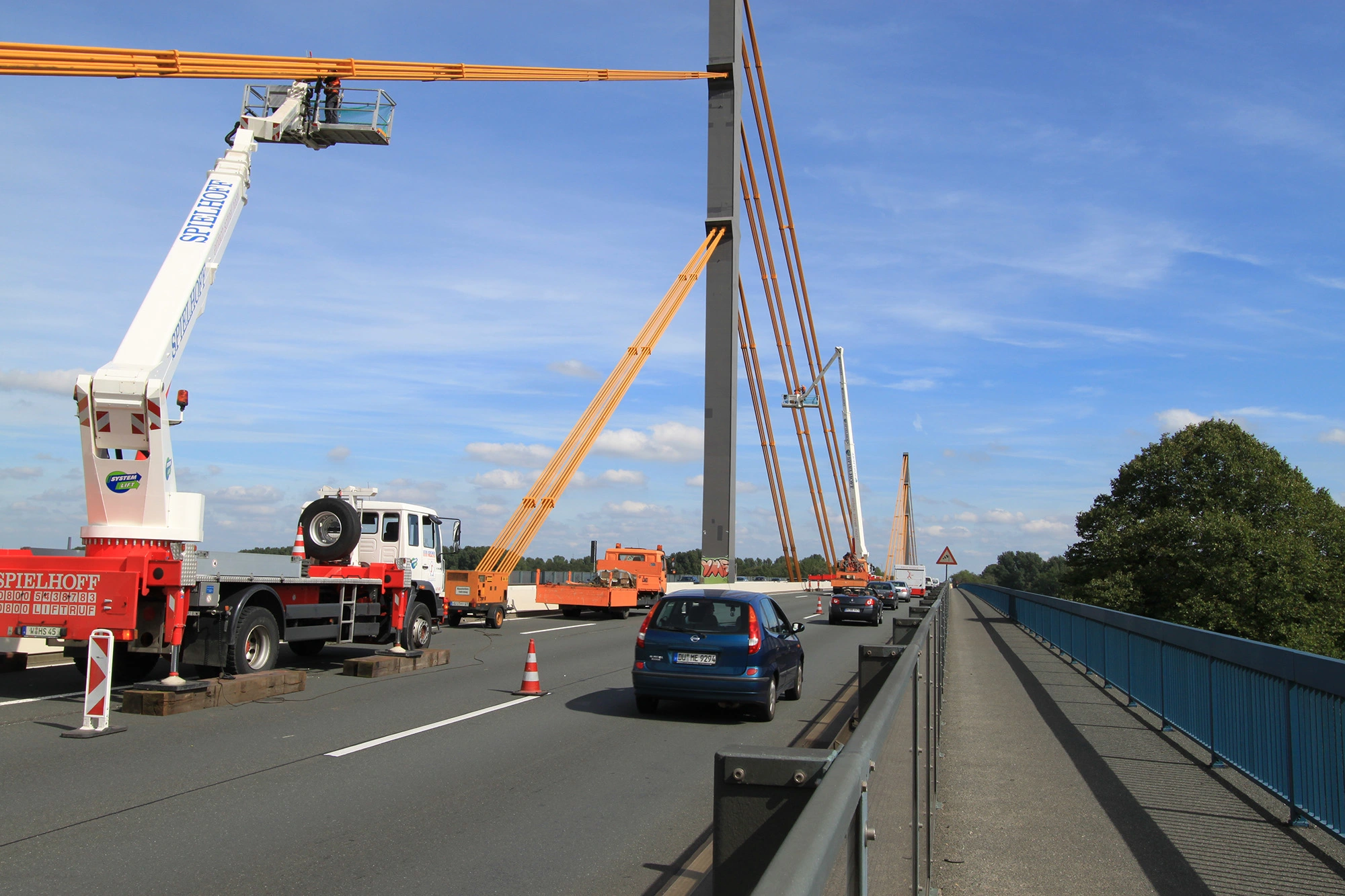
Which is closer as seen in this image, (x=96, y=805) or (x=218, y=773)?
(x=96, y=805)

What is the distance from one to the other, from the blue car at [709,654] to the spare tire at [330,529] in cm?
640

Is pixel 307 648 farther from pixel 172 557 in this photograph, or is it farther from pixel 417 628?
pixel 172 557

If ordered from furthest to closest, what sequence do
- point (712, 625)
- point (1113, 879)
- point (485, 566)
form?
1. point (485, 566)
2. point (712, 625)
3. point (1113, 879)

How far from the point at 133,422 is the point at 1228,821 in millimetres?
11259

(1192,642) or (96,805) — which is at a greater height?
(1192,642)

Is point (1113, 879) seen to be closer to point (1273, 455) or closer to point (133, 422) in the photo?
point (133, 422)

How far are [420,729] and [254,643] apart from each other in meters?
4.20

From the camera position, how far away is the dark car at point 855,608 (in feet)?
105

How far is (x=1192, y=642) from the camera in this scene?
9.25 meters

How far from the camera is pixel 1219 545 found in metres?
37.3

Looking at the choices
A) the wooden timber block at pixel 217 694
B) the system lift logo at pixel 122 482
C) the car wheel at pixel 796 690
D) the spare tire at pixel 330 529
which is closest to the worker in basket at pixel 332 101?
the spare tire at pixel 330 529

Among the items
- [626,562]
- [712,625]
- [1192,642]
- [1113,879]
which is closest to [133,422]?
[712,625]

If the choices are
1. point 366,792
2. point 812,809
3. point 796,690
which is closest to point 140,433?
point 366,792

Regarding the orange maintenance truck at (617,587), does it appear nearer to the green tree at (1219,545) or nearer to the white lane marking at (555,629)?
the white lane marking at (555,629)
